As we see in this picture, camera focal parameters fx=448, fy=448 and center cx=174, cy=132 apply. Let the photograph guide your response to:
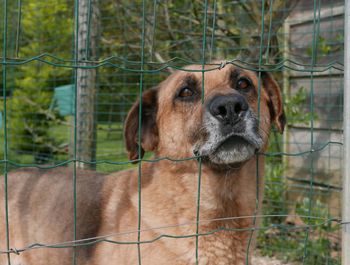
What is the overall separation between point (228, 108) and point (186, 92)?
1.83 feet

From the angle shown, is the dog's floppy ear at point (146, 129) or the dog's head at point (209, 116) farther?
the dog's floppy ear at point (146, 129)

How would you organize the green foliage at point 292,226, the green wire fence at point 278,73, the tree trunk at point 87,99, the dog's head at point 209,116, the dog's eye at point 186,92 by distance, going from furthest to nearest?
the tree trunk at point 87,99 → the green wire fence at point 278,73 → the green foliage at point 292,226 → the dog's eye at point 186,92 → the dog's head at point 209,116

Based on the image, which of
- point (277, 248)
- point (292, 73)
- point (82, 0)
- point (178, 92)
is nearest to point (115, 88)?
point (82, 0)


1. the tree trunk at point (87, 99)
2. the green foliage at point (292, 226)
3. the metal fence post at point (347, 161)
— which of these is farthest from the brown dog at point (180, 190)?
the tree trunk at point (87, 99)

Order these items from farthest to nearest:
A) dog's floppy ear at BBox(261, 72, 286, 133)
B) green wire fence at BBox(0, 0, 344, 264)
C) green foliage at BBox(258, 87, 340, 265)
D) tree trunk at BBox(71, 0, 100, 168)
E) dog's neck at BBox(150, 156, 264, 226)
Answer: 1. tree trunk at BBox(71, 0, 100, 168)
2. green wire fence at BBox(0, 0, 344, 264)
3. green foliage at BBox(258, 87, 340, 265)
4. dog's floppy ear at BBox(261, 72, 286, 133)
5. dog's neck at BBox(150, 156, 264, 226)

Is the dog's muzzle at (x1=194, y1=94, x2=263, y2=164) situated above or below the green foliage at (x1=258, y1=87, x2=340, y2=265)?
above

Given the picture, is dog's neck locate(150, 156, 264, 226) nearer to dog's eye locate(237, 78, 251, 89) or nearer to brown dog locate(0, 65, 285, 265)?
brown dog locate(0, 65, 285, 265)

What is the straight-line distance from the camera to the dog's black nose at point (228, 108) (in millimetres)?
2279

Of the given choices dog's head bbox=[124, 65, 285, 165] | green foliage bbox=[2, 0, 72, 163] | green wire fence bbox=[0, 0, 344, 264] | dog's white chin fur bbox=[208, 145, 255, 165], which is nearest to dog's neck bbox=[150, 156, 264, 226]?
dog's head bbox=[124, 65, 285, 165]

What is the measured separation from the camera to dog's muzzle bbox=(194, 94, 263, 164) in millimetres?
2301

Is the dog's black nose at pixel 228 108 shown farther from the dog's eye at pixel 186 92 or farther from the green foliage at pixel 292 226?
the green foliage at pixel 292 226

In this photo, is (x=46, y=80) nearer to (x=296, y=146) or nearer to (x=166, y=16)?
(x=166, y=16)

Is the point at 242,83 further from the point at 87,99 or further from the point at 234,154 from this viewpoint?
the point at 87,99

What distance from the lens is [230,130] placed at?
91.0 inches
